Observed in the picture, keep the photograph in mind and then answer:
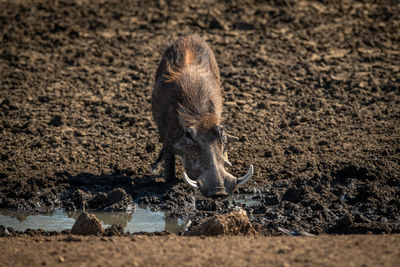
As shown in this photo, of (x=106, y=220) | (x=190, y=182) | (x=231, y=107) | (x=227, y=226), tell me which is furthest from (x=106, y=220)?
(x=231, y=107)

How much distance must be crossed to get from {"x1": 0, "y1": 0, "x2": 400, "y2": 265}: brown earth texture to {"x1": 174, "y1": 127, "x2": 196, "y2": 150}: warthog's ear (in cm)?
64

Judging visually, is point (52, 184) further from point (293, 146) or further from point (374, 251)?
point (374, 251)

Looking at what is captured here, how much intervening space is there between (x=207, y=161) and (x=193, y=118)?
2.12ft

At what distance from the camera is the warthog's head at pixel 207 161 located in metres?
5.98

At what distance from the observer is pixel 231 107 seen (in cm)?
916

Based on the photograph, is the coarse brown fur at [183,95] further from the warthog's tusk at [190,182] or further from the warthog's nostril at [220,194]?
the warthog's nostril at [220,194]

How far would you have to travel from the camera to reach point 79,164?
7.74 metres

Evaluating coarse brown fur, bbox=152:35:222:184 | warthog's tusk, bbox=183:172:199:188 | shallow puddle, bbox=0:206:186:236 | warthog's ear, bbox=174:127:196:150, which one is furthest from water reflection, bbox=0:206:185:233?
coarse brown fur, bbox=152:35:222:184

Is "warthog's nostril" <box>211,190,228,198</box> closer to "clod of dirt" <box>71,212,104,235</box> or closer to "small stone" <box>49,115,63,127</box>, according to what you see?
"clod of dirt" <box>71,212,104,235</box>

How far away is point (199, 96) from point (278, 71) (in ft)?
11.9

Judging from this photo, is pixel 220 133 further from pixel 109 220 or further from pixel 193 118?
pixel 109 220

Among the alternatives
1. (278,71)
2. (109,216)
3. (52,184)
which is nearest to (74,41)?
(278,71)

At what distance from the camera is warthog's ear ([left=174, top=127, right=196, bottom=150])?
6395 millimetres

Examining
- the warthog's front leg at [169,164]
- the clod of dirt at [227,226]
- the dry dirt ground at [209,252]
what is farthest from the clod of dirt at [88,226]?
the warthog's front leg at [169,164]
